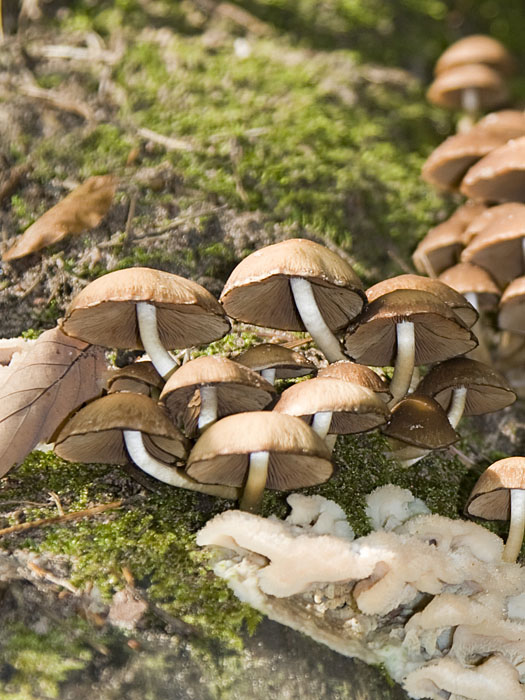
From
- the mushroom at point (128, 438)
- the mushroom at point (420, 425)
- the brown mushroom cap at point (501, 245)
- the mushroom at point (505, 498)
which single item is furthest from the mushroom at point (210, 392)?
the brown mushroom cap at point (501, 245)

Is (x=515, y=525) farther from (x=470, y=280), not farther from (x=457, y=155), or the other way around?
(x=457, y=155)

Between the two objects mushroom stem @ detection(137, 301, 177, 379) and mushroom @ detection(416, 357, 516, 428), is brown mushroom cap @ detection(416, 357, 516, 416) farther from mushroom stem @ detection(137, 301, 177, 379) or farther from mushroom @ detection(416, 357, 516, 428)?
mushroom stem @ detection(137, 301, 177, 379)

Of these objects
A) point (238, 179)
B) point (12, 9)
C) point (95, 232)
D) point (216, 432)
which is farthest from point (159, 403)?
point (12, 9)

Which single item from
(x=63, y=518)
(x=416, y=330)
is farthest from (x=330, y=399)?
(x=63, y=518)

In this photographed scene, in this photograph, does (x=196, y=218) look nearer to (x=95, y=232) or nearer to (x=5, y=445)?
(x=95, y=232)

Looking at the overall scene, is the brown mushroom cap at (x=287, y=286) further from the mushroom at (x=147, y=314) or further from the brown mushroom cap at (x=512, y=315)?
the brown mushroom cap at (x=512, y=315)

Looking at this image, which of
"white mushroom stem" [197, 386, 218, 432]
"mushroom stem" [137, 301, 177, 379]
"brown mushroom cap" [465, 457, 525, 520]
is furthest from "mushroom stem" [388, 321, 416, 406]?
"mushroom stem" [137, 301, 177, 379]
